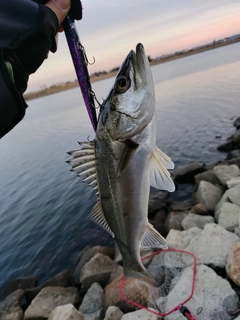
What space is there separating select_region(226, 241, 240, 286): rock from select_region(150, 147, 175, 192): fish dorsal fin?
3.04 m

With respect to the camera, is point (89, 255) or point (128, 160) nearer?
point (128, 160)

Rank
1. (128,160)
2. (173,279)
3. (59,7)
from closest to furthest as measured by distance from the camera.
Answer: (59,7) < (128,160) < (173,279)

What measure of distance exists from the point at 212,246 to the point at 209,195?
3566mm

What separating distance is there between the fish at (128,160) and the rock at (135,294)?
300cm

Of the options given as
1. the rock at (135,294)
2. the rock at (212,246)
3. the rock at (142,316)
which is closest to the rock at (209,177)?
the rock at (212,246)

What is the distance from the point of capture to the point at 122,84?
261 centimetres

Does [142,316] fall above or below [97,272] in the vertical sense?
above

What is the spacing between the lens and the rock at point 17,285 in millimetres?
9406

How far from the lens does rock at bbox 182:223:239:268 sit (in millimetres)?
5988

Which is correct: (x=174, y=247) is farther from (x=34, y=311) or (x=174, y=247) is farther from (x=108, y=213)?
(x=108, y=213)

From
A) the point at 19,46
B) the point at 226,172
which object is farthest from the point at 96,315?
the point at 226,172

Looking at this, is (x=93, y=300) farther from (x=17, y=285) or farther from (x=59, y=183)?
(x=59, y=183)

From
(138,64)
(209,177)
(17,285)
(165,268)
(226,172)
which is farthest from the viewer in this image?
(209,177)

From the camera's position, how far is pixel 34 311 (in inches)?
285
